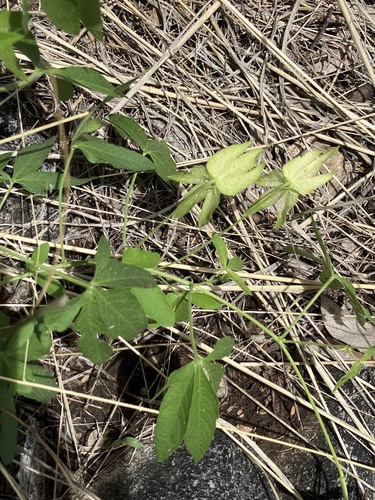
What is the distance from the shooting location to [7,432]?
1114 mm

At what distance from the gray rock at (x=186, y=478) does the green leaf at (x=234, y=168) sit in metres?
0.73

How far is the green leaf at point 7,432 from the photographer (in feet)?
3.61

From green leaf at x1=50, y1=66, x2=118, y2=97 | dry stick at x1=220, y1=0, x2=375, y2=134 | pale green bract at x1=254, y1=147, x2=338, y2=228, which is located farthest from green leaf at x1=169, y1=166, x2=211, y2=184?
dry stick at x1=220, y1=0, x2=375, y2=134

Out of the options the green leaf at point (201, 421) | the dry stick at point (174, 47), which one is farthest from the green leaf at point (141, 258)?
the dry stick at point (174, 47)

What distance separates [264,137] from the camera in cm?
171

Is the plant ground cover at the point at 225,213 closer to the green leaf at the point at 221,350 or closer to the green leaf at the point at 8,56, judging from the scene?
the green leaf at the point at 221,350

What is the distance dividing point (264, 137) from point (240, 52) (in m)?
0.29

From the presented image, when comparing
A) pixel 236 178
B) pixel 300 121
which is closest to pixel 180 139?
pixel 300 121

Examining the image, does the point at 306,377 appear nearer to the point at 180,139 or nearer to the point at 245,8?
the point at 180,139

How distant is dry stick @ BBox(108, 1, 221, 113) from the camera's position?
157 centimetres

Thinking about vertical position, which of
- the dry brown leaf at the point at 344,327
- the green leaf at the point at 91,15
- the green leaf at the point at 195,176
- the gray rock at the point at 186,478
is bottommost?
the gray rock at the point at 186,478

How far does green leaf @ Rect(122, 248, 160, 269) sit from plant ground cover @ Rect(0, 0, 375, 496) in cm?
24

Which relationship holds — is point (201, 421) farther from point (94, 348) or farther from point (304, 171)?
point (304, 171)

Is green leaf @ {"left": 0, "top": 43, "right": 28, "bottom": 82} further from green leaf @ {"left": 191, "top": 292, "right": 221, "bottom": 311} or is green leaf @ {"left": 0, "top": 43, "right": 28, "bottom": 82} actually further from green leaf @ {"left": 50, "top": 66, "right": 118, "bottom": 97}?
green leaf @ {"left": 191, "top": 292, "right": 221, "bottom": 311}
